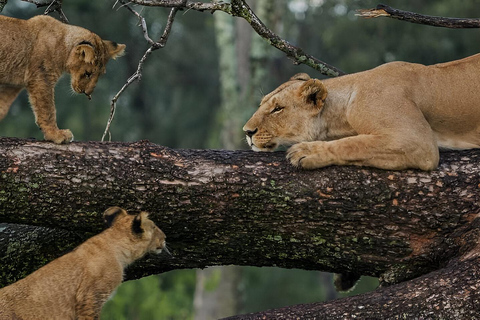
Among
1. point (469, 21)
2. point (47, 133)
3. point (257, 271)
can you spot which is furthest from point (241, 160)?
point (257, 271)

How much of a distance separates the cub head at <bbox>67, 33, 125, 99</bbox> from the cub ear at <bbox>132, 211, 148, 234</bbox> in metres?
1.53

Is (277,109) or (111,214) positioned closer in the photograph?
(111,214)

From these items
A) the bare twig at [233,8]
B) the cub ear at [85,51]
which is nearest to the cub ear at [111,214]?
the cub ear at [85,51]

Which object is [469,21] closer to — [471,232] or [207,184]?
[471,232]

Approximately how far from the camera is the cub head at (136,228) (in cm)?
385

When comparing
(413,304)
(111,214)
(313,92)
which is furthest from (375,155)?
(111,214)

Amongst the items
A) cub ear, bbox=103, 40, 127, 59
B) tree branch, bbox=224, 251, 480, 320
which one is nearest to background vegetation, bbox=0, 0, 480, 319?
cub ear, bbox=103, 40, 127, 59

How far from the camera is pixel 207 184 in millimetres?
3957

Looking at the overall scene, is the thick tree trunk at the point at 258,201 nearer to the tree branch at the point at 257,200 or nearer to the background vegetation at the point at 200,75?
the tree branch at the point at 257,200

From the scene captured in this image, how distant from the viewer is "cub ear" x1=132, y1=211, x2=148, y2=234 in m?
3.85

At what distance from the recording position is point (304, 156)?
13.4ft

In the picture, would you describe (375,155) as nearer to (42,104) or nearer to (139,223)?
(139,223)

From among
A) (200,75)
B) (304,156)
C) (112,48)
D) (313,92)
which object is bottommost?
(200,75)

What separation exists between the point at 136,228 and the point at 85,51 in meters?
1.62
